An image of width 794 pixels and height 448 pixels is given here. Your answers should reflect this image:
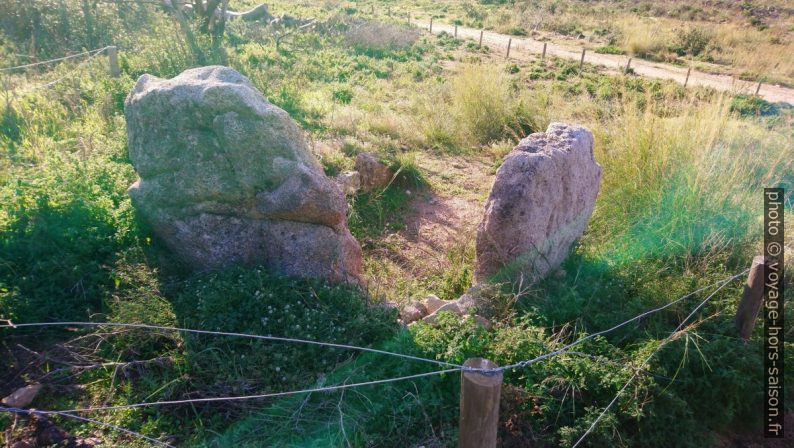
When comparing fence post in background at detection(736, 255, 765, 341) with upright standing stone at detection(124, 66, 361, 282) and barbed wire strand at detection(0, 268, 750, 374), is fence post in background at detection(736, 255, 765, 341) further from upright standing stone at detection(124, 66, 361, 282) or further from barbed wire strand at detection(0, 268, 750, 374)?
upright standing stone at detection(124, 66, 361, 282)

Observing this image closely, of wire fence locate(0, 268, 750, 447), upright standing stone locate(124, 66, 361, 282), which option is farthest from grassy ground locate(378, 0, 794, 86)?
upright standing stone locate(124, 66, 361, 282)

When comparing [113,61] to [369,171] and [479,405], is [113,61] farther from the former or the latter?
[479,405]

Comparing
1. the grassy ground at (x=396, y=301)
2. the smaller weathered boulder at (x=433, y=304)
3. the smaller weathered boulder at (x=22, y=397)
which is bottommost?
the smaller weathered boulder at (x=433, y=304)

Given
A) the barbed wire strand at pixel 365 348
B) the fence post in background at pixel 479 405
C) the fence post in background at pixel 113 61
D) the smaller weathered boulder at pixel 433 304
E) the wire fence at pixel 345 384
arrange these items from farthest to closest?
the fence post in background at pixel 113 61
the smaller weathered boulder at pixel 433 304
the barbed wire strand at pixel 365 348
the wire fence at pixel 345 384
the fence post in background at pixel 479 405

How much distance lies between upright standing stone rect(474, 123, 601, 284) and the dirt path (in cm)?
954

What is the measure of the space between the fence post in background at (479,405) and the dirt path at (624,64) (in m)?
12.6

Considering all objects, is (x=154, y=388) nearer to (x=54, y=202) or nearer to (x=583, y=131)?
(x=54, y=202)

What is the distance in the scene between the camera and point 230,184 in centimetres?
437

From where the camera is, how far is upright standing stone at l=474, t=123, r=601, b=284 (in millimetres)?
4395

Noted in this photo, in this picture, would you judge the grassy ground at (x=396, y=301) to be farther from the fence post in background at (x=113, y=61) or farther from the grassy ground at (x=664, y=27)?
the grassy ground at (x=664, y=27)

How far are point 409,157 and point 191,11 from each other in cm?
923

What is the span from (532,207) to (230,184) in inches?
96.0
